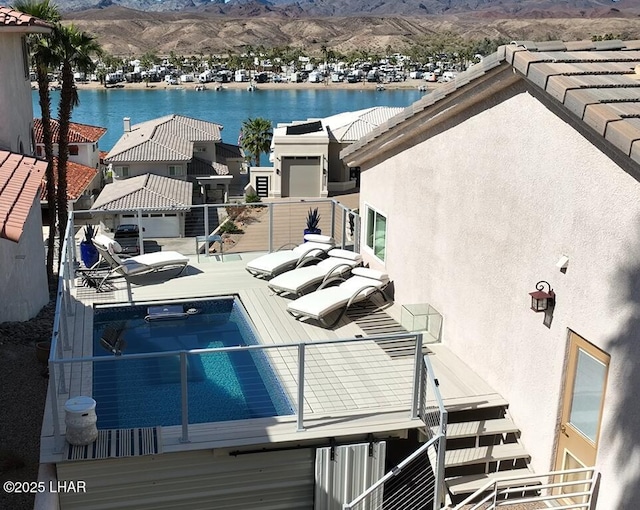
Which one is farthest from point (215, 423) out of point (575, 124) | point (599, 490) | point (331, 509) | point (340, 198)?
point (340, 198)

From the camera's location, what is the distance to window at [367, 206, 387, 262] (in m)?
14.3

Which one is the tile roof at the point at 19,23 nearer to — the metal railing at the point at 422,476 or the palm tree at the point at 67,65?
the metal railing at the point at 422,476

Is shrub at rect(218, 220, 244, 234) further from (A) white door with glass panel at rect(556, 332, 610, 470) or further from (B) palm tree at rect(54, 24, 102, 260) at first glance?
(A) white door with glass panel at rect(556, 332, 610, 470)

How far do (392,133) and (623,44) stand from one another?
432 centimetres

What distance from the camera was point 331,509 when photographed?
8.97 metres

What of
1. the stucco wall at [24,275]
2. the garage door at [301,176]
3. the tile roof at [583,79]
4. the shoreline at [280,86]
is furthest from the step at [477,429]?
the shoreline at [280,86]

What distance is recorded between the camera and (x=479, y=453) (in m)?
9.14

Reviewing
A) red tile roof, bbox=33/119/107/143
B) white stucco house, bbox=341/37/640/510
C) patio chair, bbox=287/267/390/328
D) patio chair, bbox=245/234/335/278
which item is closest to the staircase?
white stucco house, bbox=341/37/640/510

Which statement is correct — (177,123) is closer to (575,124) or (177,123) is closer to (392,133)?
(392,133)

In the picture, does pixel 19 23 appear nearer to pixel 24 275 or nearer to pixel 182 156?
pixel 24 275

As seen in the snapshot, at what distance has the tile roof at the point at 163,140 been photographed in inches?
1864

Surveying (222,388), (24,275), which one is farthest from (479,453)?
(24,275)

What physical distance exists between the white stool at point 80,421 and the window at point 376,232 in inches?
299

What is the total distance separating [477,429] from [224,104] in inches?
5347
